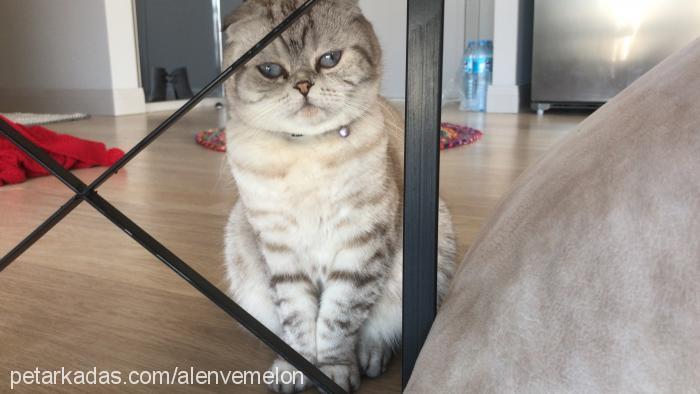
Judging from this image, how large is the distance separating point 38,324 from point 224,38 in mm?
515

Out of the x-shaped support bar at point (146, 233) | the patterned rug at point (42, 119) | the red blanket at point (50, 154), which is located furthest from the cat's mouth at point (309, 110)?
the patterned rug at point (42, 119)

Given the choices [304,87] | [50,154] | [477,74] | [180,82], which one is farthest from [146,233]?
[180,82]

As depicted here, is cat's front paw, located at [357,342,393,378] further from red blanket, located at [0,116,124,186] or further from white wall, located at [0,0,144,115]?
white wall, located at [0,0,144,115]

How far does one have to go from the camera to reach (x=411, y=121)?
17.2 inches

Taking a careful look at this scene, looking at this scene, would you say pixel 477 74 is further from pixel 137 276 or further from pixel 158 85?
pixel 137 276

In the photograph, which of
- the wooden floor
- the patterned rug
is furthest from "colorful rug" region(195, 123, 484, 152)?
the patterned rug

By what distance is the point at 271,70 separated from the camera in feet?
2.34

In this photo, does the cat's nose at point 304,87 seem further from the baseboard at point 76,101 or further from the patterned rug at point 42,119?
the baseboard at point 76,101

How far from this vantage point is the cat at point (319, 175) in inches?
28.2

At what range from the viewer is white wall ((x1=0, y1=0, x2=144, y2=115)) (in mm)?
3820

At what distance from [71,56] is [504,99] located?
9.13ft

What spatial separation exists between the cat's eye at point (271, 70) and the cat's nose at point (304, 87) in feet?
0.09

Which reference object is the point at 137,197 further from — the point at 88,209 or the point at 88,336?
the point at 88,336

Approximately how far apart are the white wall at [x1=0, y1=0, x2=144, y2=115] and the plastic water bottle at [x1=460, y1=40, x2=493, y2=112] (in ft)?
7.16
